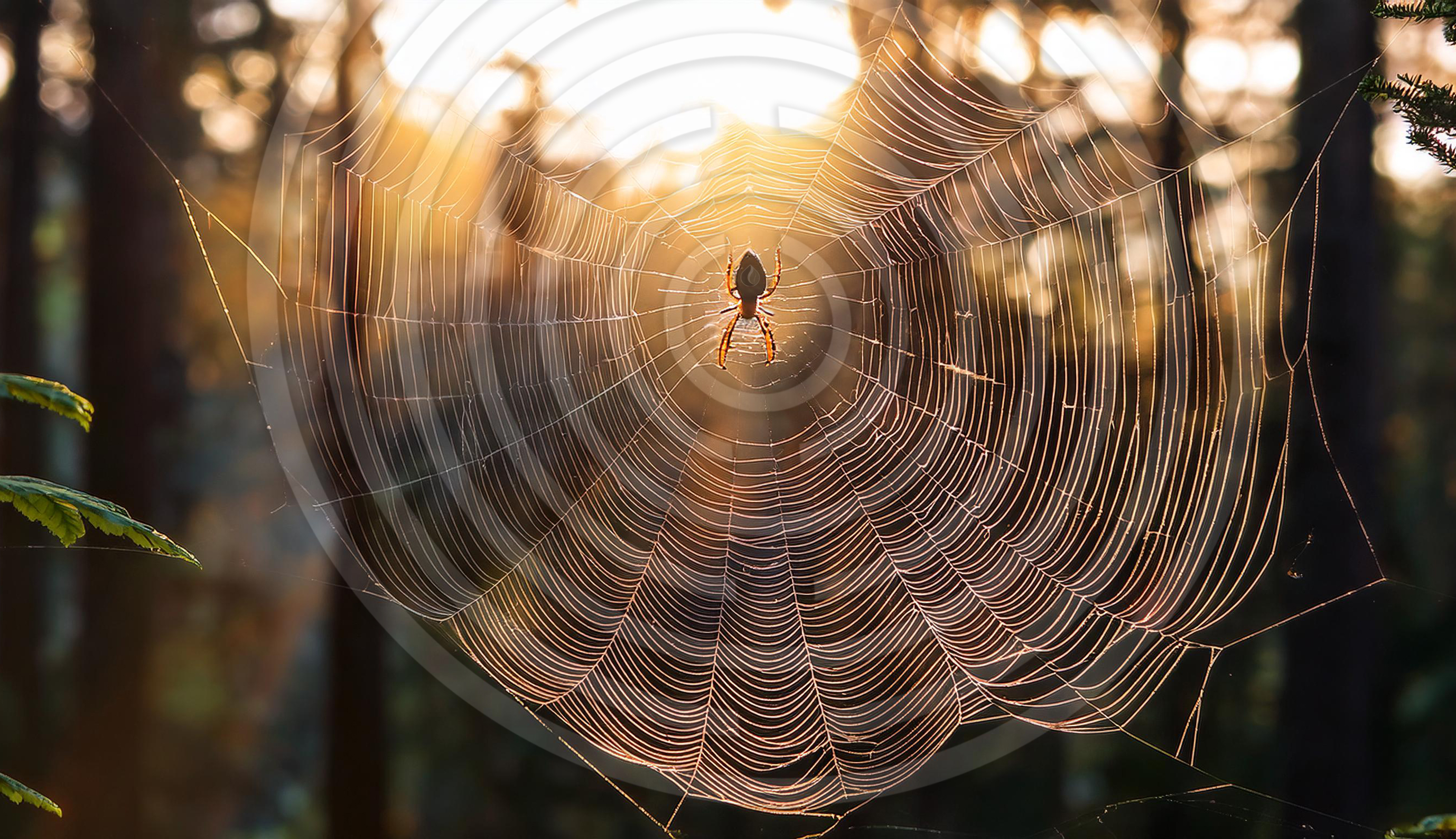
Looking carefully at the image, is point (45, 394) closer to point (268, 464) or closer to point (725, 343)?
point (725, 343)

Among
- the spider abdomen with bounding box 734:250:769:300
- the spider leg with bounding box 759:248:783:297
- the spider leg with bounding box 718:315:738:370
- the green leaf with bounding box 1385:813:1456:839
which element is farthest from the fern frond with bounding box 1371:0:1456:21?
the spider leg with bounding box 759:248:783:297

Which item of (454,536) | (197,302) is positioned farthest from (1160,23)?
(197,302)

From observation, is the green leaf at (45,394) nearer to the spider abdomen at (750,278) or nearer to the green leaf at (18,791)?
the green leaf at (18,791)

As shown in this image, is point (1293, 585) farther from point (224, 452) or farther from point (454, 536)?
point (224, 452)

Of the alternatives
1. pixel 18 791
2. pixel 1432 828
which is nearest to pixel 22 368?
pixel 18 791

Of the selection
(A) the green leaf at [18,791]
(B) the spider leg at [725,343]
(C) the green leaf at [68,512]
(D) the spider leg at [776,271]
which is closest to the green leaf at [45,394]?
(C) the green leaf at [68,512]

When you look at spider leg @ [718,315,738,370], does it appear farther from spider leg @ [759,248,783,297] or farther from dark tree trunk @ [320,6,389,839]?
dark tree trunk @ [320,6,389,839]
